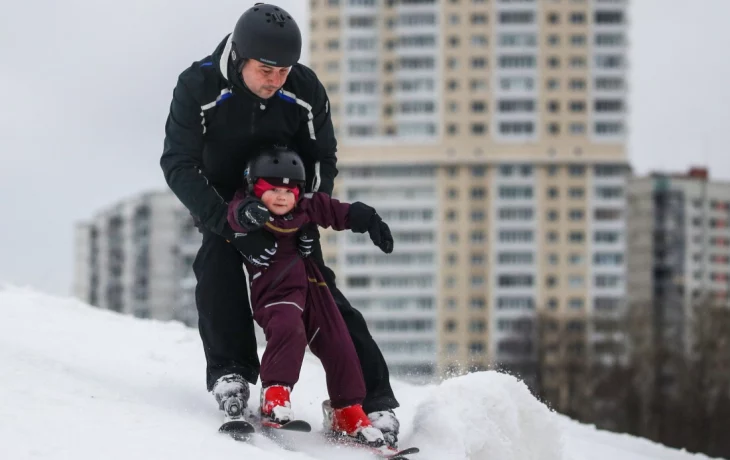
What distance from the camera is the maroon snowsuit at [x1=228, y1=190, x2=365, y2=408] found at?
5301mm

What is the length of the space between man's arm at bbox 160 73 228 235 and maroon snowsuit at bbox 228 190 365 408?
10 centimetres

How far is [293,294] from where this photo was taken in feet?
17.8

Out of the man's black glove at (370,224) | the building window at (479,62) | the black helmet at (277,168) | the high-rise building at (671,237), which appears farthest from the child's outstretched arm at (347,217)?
the high-rise building at (671,237)

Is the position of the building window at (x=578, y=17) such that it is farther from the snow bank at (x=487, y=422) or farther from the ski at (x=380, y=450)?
the ski at (x=380, y=450)

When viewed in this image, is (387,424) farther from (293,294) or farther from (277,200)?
(277,200)

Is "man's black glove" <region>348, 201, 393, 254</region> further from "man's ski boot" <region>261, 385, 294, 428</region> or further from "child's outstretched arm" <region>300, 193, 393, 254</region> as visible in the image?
"man's ski boot" <region>261, 385, 294, 428</region>

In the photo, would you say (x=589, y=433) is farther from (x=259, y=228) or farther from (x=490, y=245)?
(x=490, y=245)

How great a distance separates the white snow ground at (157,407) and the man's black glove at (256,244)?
2.59 feet

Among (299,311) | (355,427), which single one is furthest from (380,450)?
(299,311)

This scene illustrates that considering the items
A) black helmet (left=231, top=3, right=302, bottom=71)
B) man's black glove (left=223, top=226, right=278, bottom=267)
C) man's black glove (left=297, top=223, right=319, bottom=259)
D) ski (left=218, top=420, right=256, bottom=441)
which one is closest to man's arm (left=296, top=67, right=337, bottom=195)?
man's black glove (left=297, top=223, right=319, bottom=259)

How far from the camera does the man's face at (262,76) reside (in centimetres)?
536

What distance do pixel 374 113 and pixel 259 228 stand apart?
86.9 metres

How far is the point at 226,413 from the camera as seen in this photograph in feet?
17.0

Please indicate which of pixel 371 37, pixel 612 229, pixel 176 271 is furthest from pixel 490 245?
pixel 176 271
